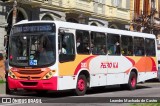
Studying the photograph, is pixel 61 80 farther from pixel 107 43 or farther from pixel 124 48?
pixel 124 48

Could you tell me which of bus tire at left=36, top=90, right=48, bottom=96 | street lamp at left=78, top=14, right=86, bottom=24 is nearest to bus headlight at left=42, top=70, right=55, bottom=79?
bus tire at left=36, top=90, right=48, bottom=96

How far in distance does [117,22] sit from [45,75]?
24.4 metres

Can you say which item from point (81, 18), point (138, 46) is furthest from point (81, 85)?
point (81, 18)

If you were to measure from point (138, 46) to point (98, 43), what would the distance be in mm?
4044

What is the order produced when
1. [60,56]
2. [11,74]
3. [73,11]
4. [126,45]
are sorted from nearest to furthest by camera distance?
[60,56], [11,74], [126,45], [73,11]

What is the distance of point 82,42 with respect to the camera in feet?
66.4

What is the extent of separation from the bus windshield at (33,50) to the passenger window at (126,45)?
17.8ft

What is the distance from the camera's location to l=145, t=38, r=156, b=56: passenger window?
1013 inches

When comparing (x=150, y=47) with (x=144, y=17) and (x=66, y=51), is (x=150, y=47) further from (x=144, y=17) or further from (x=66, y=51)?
(x=144, y=17)

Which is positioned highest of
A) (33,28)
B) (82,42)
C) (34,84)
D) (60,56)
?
(33,28)

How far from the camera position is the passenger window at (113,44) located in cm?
2227

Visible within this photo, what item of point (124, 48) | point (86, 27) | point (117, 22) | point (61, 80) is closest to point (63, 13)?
point (117, 22)

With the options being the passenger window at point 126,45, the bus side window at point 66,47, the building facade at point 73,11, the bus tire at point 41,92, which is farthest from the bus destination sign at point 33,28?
the building facade at point 73,11

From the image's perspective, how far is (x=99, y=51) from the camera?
2155cm
